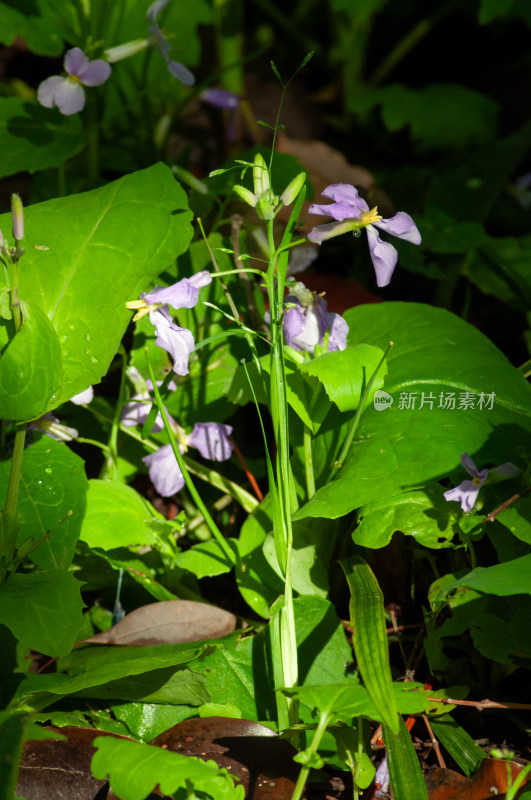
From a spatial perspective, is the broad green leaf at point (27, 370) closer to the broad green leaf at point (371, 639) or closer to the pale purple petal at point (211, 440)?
the pale purple petal at point (211, 440)

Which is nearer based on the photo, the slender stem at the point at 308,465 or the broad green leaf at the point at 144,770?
the broad green leaf at the point at 144,770

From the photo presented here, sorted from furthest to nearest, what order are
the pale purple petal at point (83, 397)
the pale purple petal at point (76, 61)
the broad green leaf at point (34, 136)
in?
the broad green leaf at point (34, 136)
the pale purple petal at point (76, 61)
the pale purple petal at point (83, 397)

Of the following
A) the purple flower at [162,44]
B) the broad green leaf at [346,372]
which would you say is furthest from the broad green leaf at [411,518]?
the purple flower at [162,44]

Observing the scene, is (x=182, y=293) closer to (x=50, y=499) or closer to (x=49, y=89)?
(x=50, y=499)

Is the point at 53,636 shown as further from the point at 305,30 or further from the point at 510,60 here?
the point at 510,60

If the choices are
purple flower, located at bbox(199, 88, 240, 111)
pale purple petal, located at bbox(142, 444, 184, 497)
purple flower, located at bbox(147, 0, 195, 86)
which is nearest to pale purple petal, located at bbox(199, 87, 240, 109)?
purple flower, located at bbox(199, 88, 240, 111)

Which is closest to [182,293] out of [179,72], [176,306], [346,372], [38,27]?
[176,306]
